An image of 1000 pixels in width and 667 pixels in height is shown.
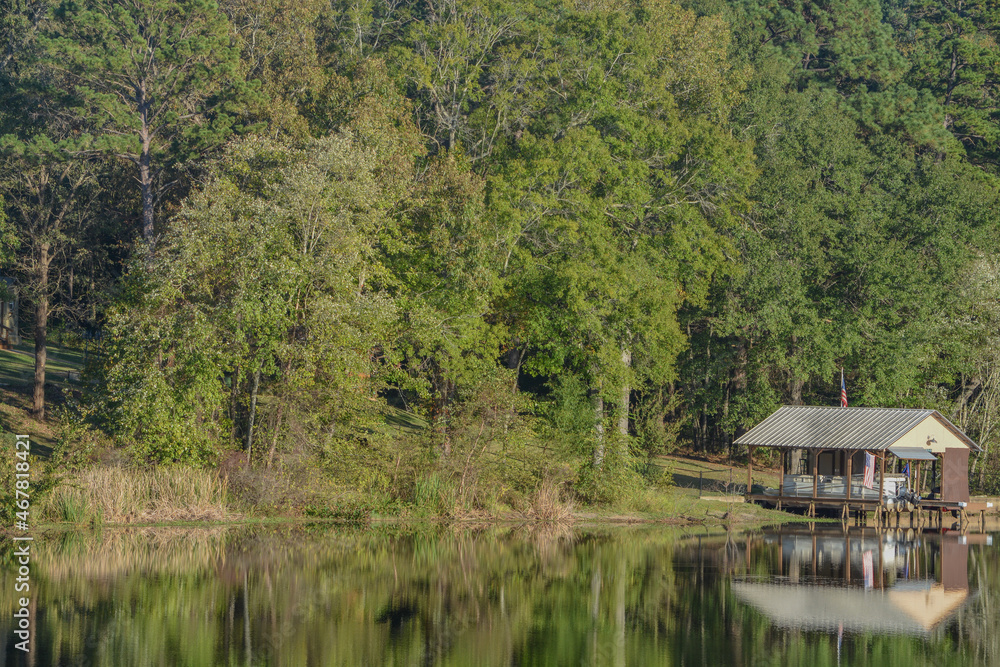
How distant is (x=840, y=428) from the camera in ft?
184

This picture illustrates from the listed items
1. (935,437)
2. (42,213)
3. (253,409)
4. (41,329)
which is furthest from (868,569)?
(42,213)

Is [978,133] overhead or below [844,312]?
overhead

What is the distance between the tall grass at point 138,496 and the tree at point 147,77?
20142 millimetres

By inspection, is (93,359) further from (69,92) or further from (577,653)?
(577,653)

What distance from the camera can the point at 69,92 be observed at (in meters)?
62.2

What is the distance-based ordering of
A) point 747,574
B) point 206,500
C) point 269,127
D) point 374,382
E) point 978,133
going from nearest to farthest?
1. point 747,574
2. point 206,500
3. point 374,382
4. point 269,127
5. point 978,133

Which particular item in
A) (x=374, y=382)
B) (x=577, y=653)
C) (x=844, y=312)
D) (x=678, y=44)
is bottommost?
(x=577, y=653)

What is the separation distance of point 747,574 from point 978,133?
5943 cm

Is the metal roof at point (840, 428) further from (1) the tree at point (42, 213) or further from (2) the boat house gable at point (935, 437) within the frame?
(1) the tree at point (42, 213)

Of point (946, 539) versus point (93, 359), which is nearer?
point (93, 359)

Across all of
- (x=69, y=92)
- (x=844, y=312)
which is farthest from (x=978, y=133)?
(x=69, y=92)

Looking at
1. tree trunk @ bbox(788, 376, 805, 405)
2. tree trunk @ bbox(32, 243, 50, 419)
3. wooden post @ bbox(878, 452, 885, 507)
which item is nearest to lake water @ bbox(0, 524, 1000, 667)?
wooden post @ bbox(878, 452, 885, 507)

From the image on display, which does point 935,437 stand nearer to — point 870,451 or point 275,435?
point 870,451

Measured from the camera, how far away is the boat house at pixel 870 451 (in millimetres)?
54281
